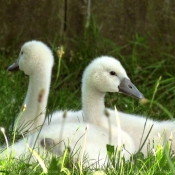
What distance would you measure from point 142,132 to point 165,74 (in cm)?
170

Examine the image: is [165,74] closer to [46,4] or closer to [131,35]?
[131,35]

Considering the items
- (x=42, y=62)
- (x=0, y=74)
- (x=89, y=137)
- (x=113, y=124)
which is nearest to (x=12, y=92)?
(x=0, y=74)

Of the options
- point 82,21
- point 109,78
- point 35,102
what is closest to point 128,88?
point 109,78

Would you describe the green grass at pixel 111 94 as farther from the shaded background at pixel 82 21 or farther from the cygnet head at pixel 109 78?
the cygnet head at pixel 109 78

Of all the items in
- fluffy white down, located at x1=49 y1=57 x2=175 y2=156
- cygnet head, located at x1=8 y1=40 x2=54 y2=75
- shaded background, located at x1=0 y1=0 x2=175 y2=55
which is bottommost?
fluffy white down, located at x1=49 y1=57 x2=175 y2=156

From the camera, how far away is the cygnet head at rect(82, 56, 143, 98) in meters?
4.52

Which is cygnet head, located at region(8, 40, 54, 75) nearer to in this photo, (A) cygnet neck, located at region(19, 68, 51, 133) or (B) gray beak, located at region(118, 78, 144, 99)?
(A) cygnet neck, located at region(19, 68, 51, 133)

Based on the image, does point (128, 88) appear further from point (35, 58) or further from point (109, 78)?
point (35, 58)

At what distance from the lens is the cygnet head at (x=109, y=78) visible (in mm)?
4523

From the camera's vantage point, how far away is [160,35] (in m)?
6.40

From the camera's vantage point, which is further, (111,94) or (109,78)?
(111,94)

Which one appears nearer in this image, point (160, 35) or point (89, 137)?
point (89, 137)

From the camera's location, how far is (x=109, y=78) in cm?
453

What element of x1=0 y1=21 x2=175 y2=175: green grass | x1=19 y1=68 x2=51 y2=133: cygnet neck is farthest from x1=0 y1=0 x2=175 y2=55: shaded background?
x1=19 y1=68 x2=51 y2=133: cygnet neck
